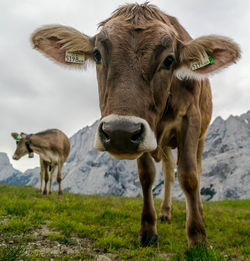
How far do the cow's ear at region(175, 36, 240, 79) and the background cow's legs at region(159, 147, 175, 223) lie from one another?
247cm

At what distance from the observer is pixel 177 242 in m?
4.02

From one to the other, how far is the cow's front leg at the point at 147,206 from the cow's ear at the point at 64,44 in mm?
1992

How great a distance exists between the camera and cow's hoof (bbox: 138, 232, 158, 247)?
3.95m

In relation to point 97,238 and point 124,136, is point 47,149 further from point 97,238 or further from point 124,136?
point 124,136

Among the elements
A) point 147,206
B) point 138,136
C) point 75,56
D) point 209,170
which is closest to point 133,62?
point 138,136

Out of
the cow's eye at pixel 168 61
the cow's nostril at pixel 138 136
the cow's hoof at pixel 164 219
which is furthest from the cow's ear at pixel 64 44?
the cow's hoof at pixel 164 219

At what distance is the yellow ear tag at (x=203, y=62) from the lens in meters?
3.75

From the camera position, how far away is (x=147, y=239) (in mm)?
4031

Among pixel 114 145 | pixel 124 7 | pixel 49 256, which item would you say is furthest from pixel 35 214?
pixel 124 7

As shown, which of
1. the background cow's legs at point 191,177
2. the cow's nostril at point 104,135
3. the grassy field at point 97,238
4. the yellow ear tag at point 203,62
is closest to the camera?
the cow's nostril at point 104,135

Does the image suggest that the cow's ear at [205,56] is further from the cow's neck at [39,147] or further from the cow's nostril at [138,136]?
the cow's neck at [39,147]

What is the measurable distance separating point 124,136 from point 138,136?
0.56 feet

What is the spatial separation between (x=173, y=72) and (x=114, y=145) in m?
1.74

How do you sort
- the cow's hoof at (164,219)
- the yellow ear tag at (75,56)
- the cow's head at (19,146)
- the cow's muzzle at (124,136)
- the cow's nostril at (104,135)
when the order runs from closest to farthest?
1. the cow's muzzle at (124,136)
2. the cow's nostril at (104,135)
3. the yellow ear tag at (75,56)
4. the cow's hoof at (164,219)
5. the cow's head at (19,146)
